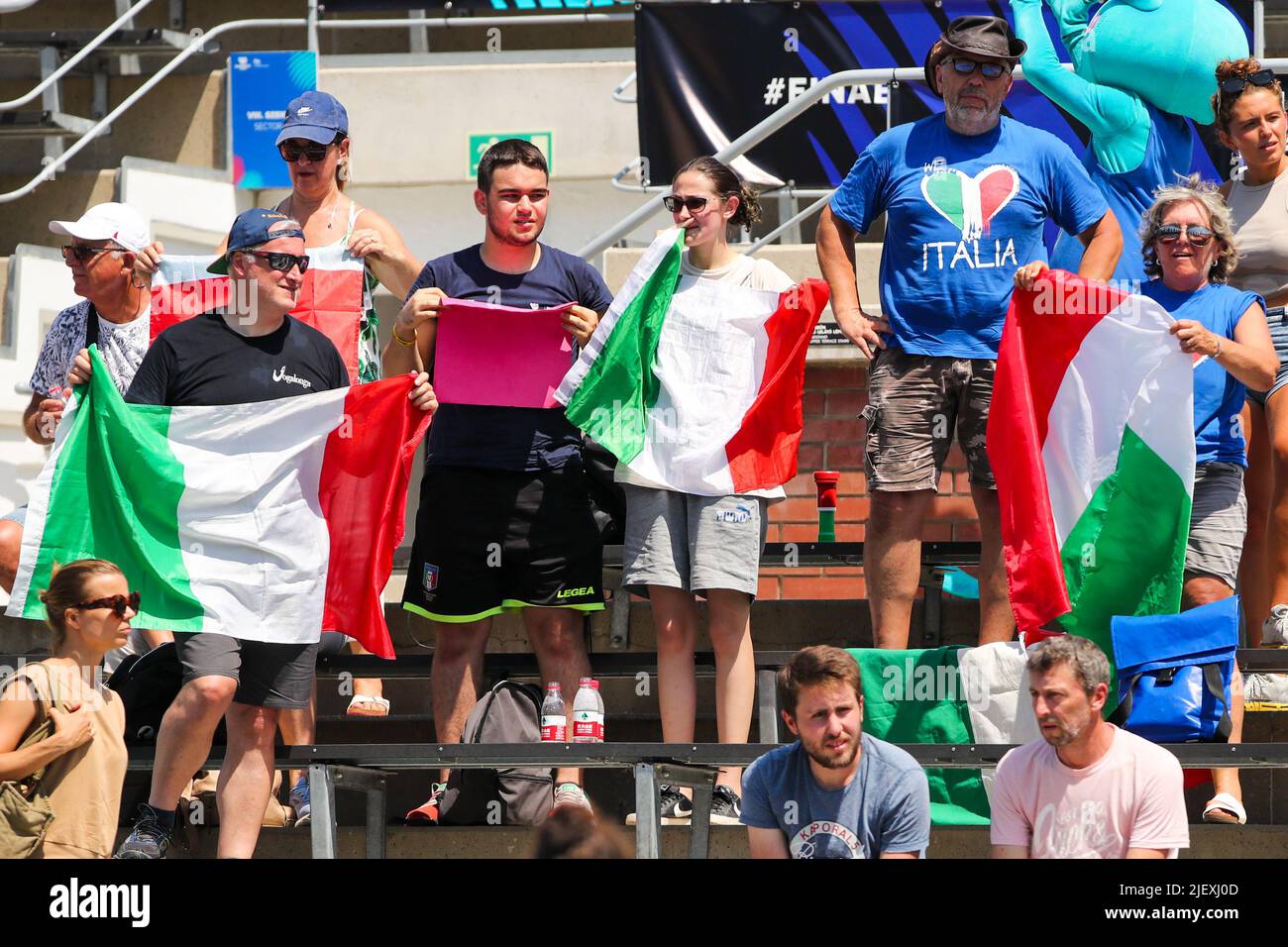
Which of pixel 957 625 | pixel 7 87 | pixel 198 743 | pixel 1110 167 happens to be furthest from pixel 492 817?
pixel 7 87

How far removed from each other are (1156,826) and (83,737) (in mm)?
2697

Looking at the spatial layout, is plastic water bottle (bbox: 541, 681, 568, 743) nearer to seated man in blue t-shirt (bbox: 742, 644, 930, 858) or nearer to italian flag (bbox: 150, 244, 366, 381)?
seated man in blue t-shirt (bbox: 742, 644, 930, 858)

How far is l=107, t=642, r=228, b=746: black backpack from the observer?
5.62 metres

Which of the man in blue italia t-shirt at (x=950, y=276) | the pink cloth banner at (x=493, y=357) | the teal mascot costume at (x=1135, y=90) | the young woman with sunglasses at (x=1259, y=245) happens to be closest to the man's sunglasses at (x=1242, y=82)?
the young woman with sunglasses at (x=1259, y=245)

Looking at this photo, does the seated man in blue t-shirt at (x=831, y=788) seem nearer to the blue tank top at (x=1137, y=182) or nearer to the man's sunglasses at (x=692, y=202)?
the man's sunglasses at (x=692, y=202)

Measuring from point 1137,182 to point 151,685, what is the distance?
12.4ft

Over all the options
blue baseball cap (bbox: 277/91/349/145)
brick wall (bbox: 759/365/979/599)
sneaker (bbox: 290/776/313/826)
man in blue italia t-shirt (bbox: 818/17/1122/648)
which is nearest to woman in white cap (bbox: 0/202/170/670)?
blue baseball cap (bbox: 277/91/349/145)

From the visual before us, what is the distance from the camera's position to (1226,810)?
542 centimetres

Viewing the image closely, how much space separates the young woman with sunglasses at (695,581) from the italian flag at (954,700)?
376 millimetres

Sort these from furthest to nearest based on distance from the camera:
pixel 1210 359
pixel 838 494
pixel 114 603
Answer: pixel 838 494
pixel 1210 359
pixel 114 603

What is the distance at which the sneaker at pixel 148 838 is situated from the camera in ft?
17.0

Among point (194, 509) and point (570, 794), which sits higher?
point (194, 509)

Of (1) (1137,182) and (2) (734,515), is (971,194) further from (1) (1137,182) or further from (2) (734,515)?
(2) (734,515)

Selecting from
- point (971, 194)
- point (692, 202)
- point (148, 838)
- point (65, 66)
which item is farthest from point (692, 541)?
point (65, 66)
